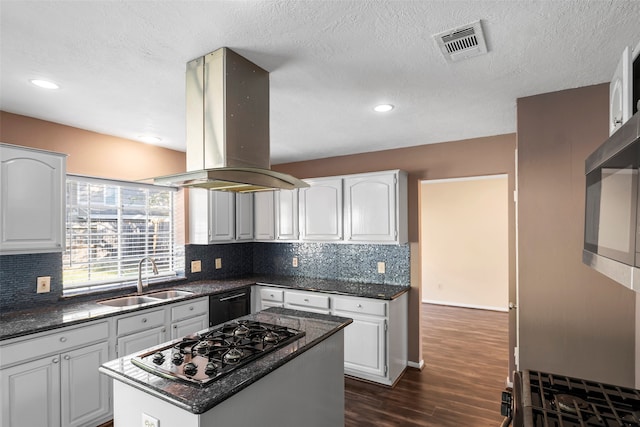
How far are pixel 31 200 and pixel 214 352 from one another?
6.15ft

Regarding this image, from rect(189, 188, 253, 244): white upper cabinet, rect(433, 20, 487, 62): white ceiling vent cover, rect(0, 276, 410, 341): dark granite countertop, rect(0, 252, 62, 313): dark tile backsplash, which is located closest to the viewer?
rect(433, 20, 487, 62): white ceiling vent cover

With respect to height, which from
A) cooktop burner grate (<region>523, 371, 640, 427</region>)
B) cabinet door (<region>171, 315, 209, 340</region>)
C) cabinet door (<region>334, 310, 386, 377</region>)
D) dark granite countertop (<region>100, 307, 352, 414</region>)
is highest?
dark granite countertop (<region>100, 307, 352, 414</region>)

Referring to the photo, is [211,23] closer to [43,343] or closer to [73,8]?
[73,8]

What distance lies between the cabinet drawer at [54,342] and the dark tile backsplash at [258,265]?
0.63m

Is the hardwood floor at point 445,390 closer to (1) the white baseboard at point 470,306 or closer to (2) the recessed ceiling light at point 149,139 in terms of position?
(1) the white baseboard at point 470,306

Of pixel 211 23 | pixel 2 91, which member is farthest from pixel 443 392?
pixel 2 91

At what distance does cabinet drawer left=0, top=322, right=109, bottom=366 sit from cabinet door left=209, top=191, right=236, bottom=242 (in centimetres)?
158

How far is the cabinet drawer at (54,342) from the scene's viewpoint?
2.06 meters

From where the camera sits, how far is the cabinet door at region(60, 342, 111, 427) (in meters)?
2.32

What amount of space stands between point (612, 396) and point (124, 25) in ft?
8.65

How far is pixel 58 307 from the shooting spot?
2699 mm

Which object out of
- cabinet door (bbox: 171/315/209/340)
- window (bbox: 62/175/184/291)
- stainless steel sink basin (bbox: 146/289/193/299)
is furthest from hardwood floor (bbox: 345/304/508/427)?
window (bbox: 62/175/184/291)

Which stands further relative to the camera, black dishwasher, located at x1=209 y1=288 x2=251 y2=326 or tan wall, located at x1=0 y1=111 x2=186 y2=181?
black dishwasher, located at x1=209 y1=288 x2=251 y2=326

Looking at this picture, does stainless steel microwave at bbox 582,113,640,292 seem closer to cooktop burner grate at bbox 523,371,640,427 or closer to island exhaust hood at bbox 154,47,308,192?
cooktop burner grate at bbox 523,371,640,427
